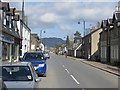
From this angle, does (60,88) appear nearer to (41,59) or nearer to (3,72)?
(3,72)

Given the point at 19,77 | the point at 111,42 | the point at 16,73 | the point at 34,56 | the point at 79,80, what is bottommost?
the point at 79,80

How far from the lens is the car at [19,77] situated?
10242mm

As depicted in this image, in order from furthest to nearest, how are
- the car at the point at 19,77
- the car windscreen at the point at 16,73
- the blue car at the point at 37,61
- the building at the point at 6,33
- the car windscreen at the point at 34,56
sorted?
the building at the point at 6,33 < the car windscreen at the point at 34,56 < the blue car at the point at 37,61 < the car windscreen at the point at 16,73 < the car at the point at 19,77

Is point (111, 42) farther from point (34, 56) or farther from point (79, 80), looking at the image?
point (79, 80)

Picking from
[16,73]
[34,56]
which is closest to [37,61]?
[34,56]

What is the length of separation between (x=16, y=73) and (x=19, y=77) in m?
0.26

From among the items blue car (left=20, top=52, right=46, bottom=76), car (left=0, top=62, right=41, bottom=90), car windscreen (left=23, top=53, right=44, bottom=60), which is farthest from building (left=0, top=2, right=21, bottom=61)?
car (left=0, top=62, right=41, bottom=90)

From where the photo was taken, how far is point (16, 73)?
11.2 metres

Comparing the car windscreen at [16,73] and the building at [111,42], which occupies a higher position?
the building at [111,42]

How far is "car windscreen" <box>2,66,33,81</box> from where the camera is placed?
10.9 meters

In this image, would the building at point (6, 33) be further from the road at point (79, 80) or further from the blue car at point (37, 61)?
the road at point (79, 80)

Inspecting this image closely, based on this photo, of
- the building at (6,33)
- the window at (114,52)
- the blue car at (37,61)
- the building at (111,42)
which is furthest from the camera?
the window at (114,52)

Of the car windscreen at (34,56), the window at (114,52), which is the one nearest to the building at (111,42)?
the window at (114,52)

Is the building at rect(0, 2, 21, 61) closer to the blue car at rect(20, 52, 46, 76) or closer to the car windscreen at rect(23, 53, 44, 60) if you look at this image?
the car windscreen at rect(23, 53, 44, 60)
